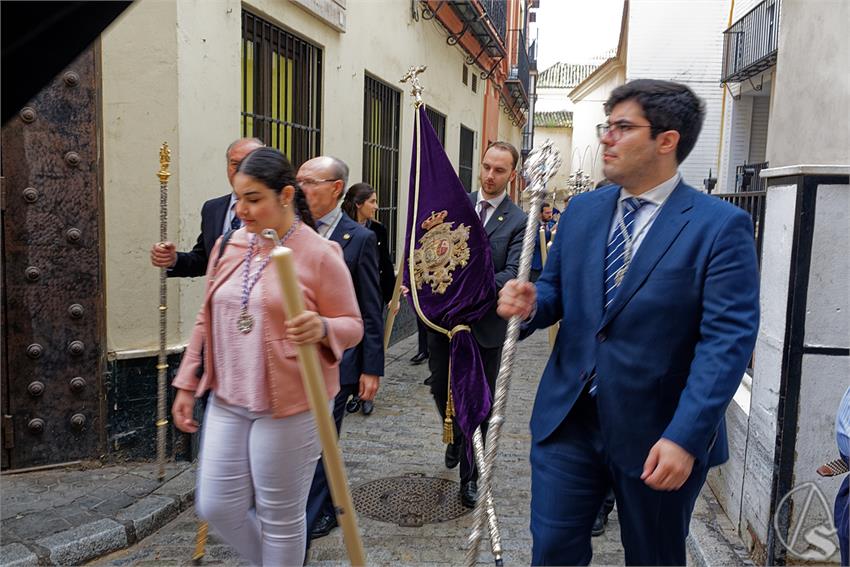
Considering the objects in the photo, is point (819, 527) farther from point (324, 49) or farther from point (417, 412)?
point (324, 49)

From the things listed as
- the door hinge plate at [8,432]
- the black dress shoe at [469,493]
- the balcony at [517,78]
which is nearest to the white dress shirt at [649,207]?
the black dress shoe at [469,493]

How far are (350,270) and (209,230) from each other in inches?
35.5

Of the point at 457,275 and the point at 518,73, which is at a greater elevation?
the point at 518,73

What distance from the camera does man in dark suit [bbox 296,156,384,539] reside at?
12.7 feet

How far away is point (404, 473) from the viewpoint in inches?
205

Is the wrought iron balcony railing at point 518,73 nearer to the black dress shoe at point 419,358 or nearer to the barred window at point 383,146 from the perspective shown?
the barred window at point 383,146

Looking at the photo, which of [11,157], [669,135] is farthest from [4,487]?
[669,135]

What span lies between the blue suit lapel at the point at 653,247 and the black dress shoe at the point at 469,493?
244 cm

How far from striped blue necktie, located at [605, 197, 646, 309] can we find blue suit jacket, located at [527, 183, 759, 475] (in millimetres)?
26

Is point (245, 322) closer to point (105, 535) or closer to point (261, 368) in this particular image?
point (261, 368)

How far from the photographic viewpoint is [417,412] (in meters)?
6.74

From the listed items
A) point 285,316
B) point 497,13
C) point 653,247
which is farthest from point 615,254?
point 497,13

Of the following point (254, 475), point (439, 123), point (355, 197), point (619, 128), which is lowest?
point (254, 475)

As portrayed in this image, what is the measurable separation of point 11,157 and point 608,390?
3.73m
